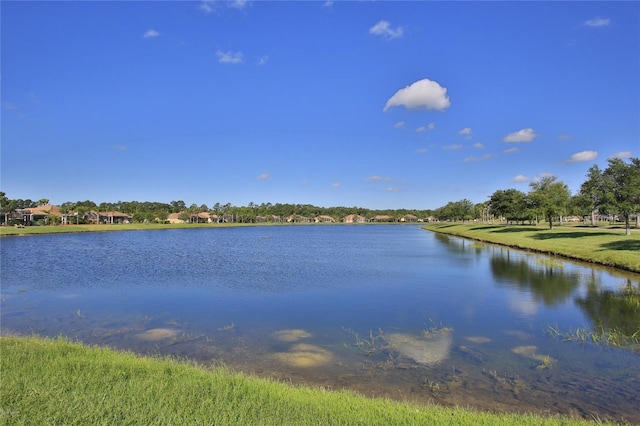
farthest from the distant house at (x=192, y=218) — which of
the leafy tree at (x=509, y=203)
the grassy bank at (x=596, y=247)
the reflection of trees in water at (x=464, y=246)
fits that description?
the grassy bank at (x=596, y=247)

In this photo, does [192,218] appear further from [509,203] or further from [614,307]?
[614,307]

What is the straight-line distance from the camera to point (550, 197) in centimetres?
5806

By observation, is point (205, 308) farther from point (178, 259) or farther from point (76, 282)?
point (178, 259)

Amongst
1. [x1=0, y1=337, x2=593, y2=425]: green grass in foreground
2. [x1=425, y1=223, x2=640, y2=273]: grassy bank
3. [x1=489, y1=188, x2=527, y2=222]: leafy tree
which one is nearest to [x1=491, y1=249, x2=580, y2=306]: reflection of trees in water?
[x1=425, y1=223, x2=640, y2=273]: grassy bank

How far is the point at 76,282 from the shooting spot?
22812 millimetres

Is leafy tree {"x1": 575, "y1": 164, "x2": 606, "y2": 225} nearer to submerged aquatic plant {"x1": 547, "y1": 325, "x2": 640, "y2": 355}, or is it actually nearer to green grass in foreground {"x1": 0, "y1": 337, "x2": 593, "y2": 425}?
submerged aquatic plant {"x1": 547, "y1": 325, "x2": 640, "y2": 355}

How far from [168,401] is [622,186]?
43.6m

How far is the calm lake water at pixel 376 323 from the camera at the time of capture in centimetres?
894

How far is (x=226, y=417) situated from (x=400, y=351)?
685cm

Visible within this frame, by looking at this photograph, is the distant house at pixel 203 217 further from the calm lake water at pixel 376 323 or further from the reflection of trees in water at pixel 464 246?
the calm lake water at pixel 376 323

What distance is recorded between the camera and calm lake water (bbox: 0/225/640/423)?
8.94 metres

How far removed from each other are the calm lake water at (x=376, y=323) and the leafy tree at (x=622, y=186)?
12.5m

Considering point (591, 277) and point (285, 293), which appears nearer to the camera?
point (285, 293)

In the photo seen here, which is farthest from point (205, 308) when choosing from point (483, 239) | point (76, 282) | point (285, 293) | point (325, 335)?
point (483, 239)
